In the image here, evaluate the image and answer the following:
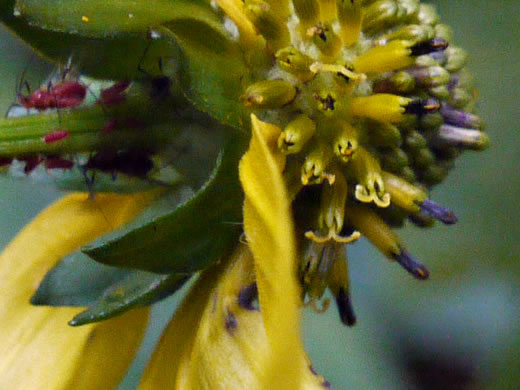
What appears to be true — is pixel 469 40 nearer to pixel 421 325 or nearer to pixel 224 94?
pixel 421 325

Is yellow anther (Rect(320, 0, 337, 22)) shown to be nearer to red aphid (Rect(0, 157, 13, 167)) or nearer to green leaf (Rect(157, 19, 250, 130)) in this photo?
green leaf (Rect(157, 19, 250, 130))

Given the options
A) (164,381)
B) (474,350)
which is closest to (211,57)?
(164,381)

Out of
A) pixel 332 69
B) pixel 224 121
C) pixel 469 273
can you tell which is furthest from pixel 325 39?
pixel 469 273

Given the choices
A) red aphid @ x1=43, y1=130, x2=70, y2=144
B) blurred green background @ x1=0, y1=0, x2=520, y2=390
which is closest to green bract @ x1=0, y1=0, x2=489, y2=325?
red aphid @ x1=43, y1=130, x2=70, y2=144

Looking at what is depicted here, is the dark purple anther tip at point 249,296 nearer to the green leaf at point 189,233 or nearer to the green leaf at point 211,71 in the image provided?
the green leaf at point 189,233

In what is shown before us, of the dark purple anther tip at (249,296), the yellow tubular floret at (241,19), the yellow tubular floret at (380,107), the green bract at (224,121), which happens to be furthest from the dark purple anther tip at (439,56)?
the dark purple anther tip at (249,296)

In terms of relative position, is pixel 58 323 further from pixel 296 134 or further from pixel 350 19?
pixel 350 19
